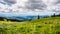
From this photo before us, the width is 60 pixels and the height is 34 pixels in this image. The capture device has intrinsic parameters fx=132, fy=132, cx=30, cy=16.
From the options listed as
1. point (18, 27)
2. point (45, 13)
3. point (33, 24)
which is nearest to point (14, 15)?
point (18, 27)

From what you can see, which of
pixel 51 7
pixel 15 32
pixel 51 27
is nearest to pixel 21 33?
pixel 15 32

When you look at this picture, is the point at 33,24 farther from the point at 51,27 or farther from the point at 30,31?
the point at 51,27

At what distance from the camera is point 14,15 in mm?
3805

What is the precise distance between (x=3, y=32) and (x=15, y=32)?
350mm

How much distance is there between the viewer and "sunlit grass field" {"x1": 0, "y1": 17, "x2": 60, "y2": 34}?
360cm

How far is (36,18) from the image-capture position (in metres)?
3.77

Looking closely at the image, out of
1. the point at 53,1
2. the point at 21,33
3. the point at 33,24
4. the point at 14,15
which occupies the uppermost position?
the point at 53,1

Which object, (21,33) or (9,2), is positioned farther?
(9,2)

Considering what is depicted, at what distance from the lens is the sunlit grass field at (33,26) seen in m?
3.60

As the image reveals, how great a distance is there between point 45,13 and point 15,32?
39.5 inches

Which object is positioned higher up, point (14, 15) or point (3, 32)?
point (14, 15)

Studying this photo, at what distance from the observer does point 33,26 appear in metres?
3.65

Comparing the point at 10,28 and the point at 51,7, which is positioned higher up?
the point at 51,7

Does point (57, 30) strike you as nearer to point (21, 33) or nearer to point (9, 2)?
point (21, 33)
